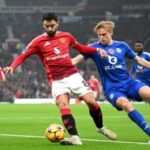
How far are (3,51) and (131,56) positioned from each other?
36608mm

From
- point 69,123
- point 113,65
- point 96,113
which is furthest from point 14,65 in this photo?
point 96,113

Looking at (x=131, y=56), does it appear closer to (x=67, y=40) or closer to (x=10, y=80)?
(x=67, y=40)

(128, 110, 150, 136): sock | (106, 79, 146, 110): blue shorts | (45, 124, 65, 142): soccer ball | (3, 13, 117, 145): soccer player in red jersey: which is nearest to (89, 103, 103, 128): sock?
(3, 13, 117, 145): soccer player in red jersey

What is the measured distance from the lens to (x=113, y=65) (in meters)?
10.1

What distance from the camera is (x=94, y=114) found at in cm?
1048

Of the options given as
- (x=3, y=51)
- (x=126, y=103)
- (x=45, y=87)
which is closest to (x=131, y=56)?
(x=126, y=103)

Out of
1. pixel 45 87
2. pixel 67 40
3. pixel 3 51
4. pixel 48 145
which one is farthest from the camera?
pixel 3 51

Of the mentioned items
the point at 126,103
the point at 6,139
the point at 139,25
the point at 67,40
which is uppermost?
the point at 67,40

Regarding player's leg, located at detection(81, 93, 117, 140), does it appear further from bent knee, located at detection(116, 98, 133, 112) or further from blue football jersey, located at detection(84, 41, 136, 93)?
bent knee, located at detection(116, 98, 133, 112)

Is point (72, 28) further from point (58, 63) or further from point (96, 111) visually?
point (58, 63)

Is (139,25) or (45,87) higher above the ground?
(139,25)

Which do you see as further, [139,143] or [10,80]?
[10,80]

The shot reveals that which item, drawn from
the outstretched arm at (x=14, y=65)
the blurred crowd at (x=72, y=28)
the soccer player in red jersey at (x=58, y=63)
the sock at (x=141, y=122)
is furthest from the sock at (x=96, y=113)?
the blurred crowd at (x=72, y=28)

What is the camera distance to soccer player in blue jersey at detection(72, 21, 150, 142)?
31.9ft
